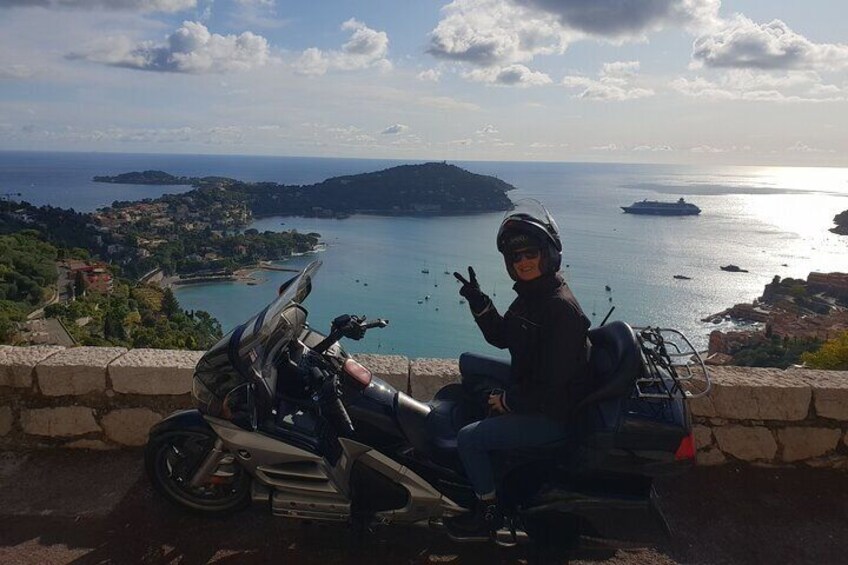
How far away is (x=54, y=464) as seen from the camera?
11.4 feet

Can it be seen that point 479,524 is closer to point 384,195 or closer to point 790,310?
point 790,310

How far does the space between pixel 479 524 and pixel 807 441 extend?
87.7 inches

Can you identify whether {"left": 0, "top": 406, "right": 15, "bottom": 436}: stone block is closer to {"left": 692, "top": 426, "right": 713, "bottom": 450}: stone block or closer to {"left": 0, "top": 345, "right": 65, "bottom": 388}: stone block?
{"left": 0, "top": 345, "right": 65, "bottom": 388}: stone block

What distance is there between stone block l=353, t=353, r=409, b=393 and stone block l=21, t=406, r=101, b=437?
1.69 meters

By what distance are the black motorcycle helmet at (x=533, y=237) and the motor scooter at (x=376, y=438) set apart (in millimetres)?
390

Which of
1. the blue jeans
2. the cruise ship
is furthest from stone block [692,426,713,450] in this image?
the cruise ship

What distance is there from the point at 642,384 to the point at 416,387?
4.95 ft

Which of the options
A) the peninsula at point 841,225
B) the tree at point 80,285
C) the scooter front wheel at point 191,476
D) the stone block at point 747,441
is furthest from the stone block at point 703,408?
the peninsula at point 841,225

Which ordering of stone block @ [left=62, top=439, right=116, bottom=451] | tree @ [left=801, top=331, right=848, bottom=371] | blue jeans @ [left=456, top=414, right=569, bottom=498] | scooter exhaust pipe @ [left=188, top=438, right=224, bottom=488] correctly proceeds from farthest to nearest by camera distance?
tree @ [left=801, top=331, right=848, bottom=371], stone block @ [left=62, top=439, right=116, bottom=451], scooter exhaust pipe @ [left=188, top=438, right=224, bottom=488], blue jeans @ [left=456, top=414, right=569, bottom=498]

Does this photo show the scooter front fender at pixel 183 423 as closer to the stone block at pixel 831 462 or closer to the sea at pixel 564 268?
the stone block at pixel 831 462

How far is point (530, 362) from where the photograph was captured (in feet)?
8.46

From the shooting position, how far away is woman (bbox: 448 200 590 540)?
2.47 meters

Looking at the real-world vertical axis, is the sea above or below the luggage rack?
below

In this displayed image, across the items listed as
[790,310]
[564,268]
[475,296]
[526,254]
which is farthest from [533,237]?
[564,268]
